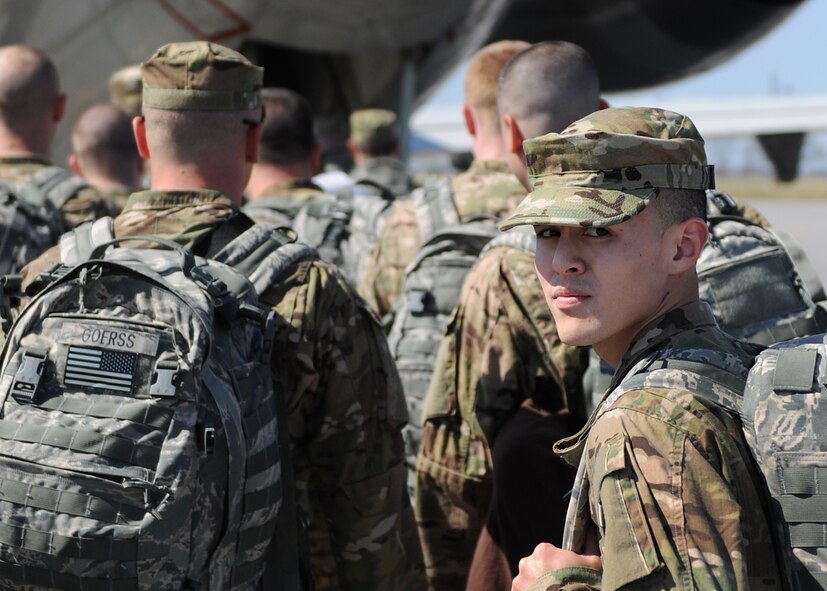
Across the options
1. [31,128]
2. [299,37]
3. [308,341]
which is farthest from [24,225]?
[299,37]

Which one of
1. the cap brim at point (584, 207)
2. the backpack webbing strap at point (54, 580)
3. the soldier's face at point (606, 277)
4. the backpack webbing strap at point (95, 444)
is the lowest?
the backpack webbing strap at point (54, 580)

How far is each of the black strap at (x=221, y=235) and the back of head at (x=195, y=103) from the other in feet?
0.56

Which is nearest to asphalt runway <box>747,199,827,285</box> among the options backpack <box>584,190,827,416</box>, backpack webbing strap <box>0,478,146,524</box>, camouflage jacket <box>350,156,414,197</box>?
camouflage jacket <box>350,156,414,197</box>

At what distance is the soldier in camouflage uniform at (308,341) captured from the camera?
237 centimetres

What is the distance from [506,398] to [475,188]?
3.18ft

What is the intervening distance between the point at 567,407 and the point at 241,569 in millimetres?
948

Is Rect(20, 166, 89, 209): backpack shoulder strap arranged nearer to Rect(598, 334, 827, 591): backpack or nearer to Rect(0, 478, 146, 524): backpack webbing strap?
Rect(0, 478, 146, 524): backpack webbing strap

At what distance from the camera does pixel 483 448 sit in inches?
111

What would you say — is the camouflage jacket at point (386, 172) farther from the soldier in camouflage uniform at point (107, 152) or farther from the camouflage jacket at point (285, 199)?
the camouflage jacket at point (285, 199)

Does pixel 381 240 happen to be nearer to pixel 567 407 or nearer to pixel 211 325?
pixel 567 407

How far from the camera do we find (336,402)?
7.91 ft

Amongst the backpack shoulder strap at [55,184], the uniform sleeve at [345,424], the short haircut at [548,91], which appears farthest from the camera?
the backpack shoulder strap at [55,184]

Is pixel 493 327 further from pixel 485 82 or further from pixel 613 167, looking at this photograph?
pixel 485 82

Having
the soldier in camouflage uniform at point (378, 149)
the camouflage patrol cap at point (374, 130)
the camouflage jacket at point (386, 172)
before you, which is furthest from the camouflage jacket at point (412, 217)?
the camouflage patrol cap at point (374, 130)
